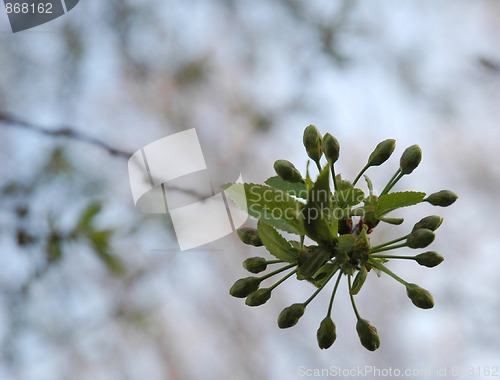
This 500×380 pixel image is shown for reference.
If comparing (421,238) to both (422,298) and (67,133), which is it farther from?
(67,133)

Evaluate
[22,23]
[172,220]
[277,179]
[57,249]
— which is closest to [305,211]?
[277,179]

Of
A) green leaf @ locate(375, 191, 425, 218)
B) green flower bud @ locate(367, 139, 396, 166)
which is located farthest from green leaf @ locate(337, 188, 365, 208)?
green flower bud @ locate(367, 139, 396, 166)

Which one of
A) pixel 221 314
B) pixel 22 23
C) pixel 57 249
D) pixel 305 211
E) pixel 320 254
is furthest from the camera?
pixel 221 314

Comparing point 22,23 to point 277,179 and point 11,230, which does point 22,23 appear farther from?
point 277,179

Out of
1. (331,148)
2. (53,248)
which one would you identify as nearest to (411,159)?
(331,148)

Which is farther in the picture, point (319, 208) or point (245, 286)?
point (245, 286)

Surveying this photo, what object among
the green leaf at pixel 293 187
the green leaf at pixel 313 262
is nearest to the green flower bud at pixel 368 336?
the green leaf at pixel 313 262
